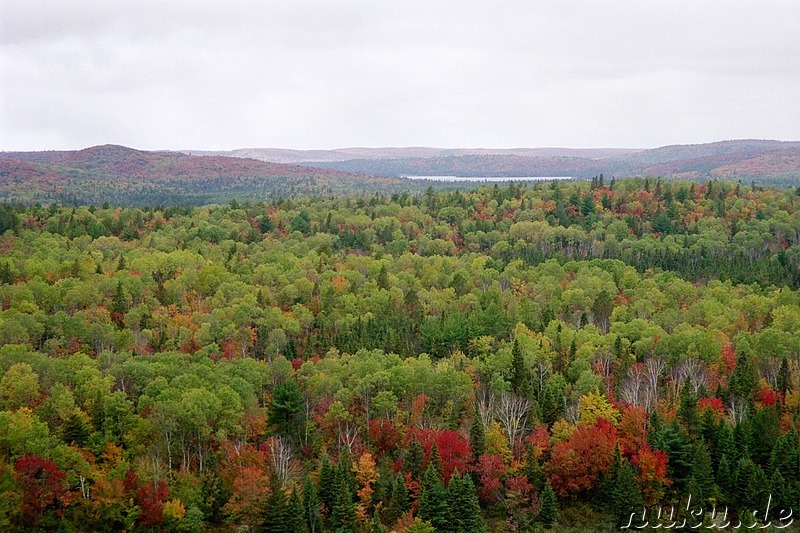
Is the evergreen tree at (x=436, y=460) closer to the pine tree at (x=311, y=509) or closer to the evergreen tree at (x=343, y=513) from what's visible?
the evergreen tree at (x=343, y=513)

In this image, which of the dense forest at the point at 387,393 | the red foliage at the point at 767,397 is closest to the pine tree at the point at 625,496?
the dense forest at the point at 387,393

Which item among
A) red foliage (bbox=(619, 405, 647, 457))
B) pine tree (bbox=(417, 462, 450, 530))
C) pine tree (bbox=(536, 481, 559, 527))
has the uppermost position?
red foliage (bbox=(619, 405, 647, 457))

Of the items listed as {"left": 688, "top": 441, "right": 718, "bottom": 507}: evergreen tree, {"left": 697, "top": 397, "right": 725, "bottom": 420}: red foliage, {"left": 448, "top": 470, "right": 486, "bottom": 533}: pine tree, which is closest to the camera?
{"left": 448, "top": 470, "right": 486, "bottom": 533}: pine tree

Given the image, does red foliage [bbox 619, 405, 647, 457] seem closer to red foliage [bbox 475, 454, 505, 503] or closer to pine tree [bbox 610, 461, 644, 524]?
pine tree [bbox 610, 461, 644, 524]

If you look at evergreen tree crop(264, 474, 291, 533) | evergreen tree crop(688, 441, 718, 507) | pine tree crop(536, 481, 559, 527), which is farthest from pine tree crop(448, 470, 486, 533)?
evergreen tree crop(688, 441, 718, 507)

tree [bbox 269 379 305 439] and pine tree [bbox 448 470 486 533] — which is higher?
tree [bbox 269 379 305 439]

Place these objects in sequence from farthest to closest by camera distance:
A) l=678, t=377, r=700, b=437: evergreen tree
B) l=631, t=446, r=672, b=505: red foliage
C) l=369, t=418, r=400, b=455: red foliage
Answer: l=369, t=418, r=400, b=455: red foliage
l=678, t=377, r=700, b=437: evergreen tree
l=631, t=446, r=672, b=505: red foliage

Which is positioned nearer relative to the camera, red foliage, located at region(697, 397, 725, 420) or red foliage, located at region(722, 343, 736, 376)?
red foliage, located at region(697, 397, 725, 420)

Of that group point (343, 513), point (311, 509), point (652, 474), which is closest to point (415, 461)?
point (343, 513)
